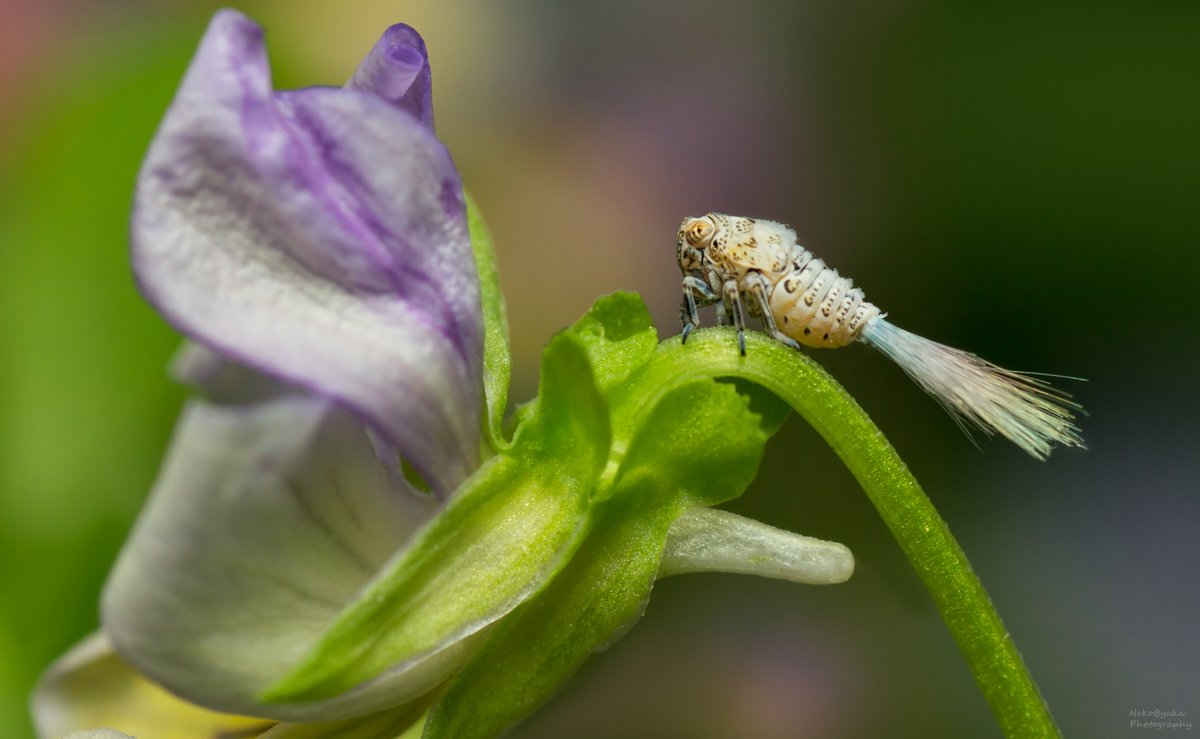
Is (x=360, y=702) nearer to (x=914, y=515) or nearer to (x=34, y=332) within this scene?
(x=914, y=515)

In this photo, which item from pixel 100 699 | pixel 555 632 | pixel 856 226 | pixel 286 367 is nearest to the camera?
pixel 286 367

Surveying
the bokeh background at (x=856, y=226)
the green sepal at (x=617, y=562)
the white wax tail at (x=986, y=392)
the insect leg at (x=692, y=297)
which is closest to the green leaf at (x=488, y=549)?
the green sepal at (x=617, y=562)

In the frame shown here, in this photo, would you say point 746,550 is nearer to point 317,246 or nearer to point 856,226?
point 317,246

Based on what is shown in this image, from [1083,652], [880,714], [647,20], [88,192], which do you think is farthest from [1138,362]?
[88,192]

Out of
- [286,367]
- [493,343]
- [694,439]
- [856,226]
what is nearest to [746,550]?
[694,439]

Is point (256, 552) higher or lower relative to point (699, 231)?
lower

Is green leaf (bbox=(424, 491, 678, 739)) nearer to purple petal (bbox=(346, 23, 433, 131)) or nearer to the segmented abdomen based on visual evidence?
the segmented abdomen

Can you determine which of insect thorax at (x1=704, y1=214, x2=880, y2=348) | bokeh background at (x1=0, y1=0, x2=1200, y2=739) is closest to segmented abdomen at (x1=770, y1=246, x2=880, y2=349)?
insect thorax at (x1=704, y1=214, x2=880, y2=348)
